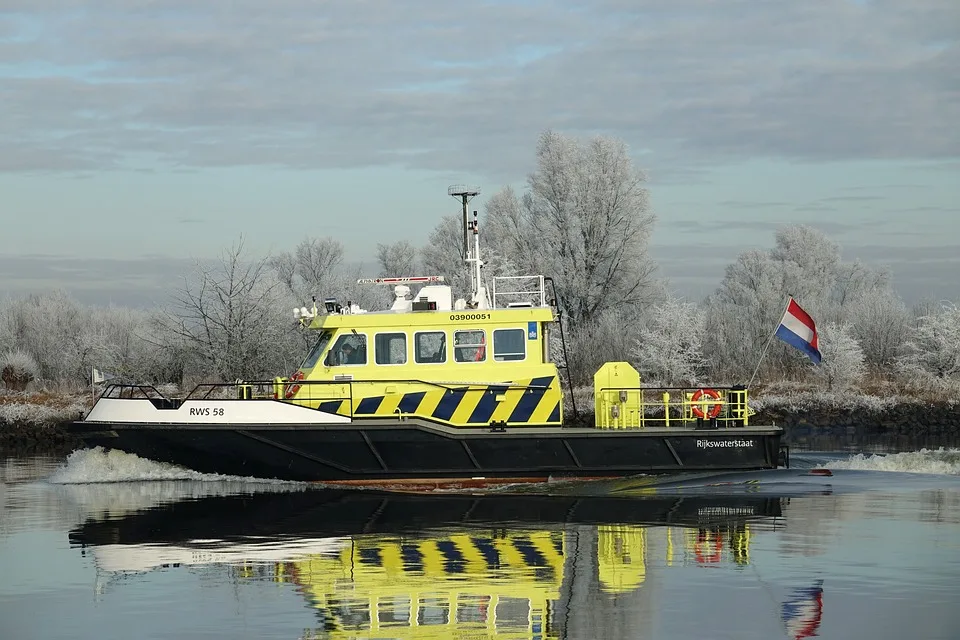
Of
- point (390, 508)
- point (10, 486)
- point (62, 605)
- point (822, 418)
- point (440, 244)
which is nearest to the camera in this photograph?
point (62, 605)

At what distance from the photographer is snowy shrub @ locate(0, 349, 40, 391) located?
140 ft

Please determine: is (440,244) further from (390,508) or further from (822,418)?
(390,508)

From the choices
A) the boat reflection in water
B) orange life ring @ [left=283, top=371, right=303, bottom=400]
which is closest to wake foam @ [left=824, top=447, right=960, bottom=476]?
the boat reflection in water

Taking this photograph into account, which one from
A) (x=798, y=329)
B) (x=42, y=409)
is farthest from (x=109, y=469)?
(x=42, y=409)

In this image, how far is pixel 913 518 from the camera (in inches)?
Answer: 567

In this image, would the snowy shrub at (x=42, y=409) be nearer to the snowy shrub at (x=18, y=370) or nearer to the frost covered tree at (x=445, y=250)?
the snowy shrub at (x=18, y=370)

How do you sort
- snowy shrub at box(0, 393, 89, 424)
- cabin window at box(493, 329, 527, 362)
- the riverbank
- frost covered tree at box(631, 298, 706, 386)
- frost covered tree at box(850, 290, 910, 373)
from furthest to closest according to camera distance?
frost covered tree at box(850, 290, 910, 373)
frost covered tree at box(631, 298, 706, 386)
snowy shrub at box(0, 393, 89, 424)
the riverbank
cabin window at box(493, 329, 527, 362)

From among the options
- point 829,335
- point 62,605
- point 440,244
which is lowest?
point 62,605

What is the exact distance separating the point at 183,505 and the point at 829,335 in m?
28.7

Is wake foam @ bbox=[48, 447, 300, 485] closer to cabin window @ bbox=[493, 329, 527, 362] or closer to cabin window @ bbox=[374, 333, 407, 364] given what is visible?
cabin window @ bbox=[374, 333, 407, 364]

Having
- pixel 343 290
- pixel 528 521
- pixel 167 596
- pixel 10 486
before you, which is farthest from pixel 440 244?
pixel 167 596

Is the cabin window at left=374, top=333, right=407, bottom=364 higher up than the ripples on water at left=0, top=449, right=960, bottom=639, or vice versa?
the cabin window at left=374, top=333, right=407, bottom=364

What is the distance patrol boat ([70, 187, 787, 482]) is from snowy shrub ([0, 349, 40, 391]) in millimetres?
25452

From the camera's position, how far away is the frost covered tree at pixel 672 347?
39562 millimetres
